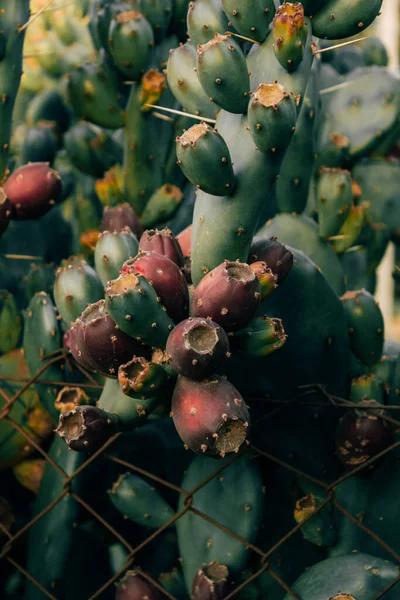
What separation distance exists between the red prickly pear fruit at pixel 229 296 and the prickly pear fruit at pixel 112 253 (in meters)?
0.17

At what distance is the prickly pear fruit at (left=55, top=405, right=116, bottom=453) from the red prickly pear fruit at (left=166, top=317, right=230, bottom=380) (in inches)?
5.5

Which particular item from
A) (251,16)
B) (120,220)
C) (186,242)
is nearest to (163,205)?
(120,220)

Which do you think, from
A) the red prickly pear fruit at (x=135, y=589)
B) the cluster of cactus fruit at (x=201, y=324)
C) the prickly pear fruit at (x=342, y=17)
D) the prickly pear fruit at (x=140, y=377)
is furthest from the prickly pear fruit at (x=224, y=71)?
the red prickly pear fruit at (x=135, y=589)

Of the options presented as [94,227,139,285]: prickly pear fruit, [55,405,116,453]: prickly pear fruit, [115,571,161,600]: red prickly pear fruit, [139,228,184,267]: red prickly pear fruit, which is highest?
[139,228,184,267]: red prickly pear fruit

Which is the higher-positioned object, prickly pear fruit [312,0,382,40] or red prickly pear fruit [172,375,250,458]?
prickly pear fruit [312,0,382,40]

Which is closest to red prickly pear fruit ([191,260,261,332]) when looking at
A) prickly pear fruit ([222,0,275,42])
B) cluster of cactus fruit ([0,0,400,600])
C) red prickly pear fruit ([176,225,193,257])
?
cluster of cactus fruit ([0,0,400,600])

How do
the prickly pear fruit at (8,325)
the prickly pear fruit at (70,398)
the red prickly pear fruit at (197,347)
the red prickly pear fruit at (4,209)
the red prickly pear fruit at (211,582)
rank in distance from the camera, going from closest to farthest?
1. the red prickly pear fruit at (197,347)
2. the red prickly pear fruit at (211,582)
3. the prickly pear fruit at (70,398)
4. the red prickly pear fruit at (4,209)
5. the prickly pear fruit at (8,325)

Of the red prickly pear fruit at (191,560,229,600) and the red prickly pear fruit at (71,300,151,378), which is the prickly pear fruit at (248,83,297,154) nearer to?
the red prickly pear fruit at (71,300,151,378)

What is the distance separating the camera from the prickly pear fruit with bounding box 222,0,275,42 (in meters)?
1.04

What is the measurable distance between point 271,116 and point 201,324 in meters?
0.29

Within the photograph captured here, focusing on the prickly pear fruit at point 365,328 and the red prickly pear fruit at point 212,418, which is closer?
the red prickly pear fruit at point 212,418

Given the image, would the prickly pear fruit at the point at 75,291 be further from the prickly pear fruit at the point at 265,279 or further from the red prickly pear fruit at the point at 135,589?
the red prickly pear fruit at the point at 135,589

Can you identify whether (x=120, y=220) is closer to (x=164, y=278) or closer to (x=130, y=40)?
(x=130, y=40)

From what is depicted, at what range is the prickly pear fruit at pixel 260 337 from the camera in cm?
99
